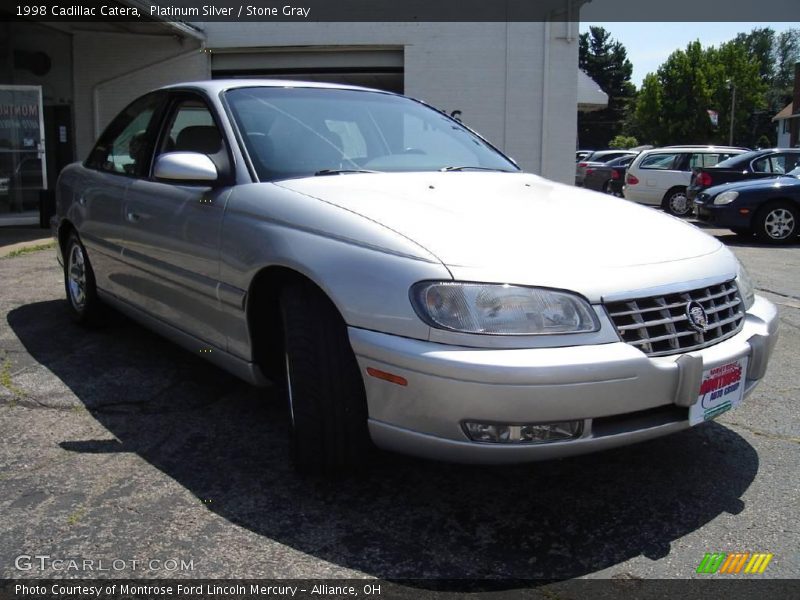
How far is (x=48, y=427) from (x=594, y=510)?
7.84 ft

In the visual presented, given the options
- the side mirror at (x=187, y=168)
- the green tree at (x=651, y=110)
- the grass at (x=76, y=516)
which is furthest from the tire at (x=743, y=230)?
the green tree at (x=651, y=110)

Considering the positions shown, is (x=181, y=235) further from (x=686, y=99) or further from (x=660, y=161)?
(x=686, y=99)

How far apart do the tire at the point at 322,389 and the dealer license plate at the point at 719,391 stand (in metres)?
1.12

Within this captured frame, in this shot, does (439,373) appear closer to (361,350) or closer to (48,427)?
(361,350)

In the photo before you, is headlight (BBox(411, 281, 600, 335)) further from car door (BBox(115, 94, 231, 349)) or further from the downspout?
the downspout

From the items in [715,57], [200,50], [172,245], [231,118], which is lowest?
[172,245]

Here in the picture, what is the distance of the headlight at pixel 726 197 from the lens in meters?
11.8

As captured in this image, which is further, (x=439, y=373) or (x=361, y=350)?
(x=361, y=350)

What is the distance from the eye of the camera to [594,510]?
111 inches

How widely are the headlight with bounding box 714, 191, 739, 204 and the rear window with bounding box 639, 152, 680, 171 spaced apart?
4.68 m

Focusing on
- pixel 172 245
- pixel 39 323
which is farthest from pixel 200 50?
pixel 172 245

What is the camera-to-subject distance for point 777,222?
1152cm

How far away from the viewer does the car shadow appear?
2.52 metres
